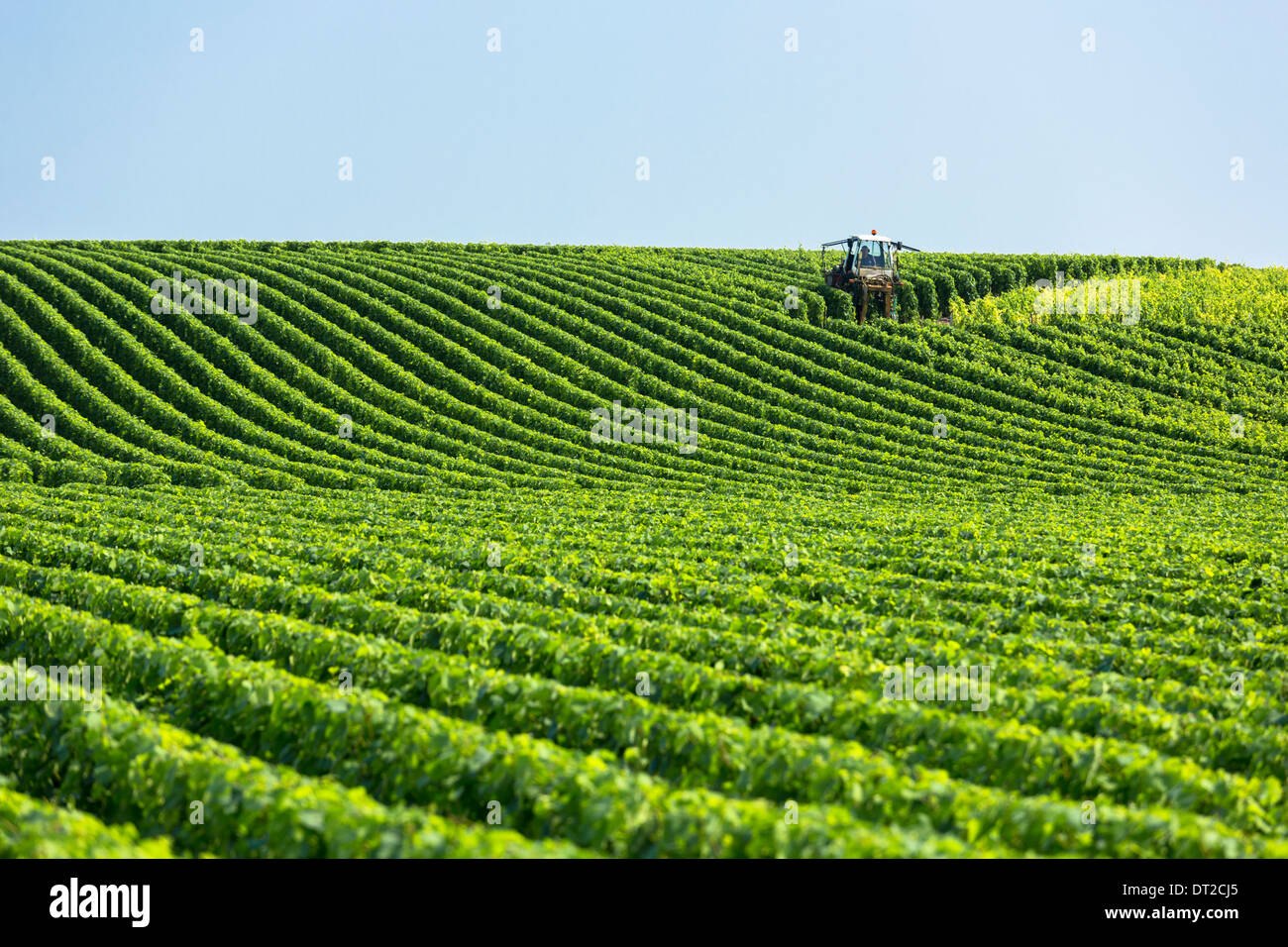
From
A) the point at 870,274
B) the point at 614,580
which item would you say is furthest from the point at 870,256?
the point at 614,580

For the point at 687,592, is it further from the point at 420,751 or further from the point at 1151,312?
the point at 1151,312

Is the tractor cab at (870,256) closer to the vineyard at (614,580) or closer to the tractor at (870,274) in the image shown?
the tractor at (870,274)

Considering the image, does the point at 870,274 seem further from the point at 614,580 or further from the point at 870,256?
the point at 614,580

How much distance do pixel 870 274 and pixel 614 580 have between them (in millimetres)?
28661

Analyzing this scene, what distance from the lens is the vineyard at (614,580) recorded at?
21.1 ft

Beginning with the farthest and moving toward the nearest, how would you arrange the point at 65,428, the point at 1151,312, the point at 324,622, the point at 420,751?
the point at 1151,312
the point at 65,428
the point at 324,622
the point at 420,751

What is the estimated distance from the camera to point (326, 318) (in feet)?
117

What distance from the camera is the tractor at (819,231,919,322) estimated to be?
126 feet

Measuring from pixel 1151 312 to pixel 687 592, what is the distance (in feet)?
123

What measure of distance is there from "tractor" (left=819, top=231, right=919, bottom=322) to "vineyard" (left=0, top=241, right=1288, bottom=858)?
4.74 ft

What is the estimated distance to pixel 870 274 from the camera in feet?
127

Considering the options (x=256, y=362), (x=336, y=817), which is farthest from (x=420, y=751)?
(x=256, y=362)

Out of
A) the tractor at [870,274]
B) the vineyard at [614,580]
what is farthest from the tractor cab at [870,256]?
the vineyard at [614,580]

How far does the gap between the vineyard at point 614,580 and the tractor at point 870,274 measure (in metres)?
1.45
